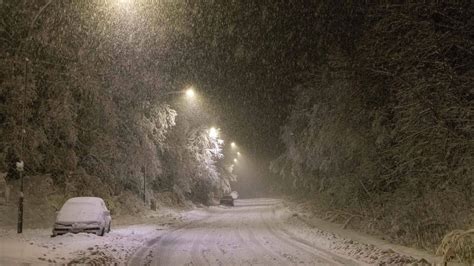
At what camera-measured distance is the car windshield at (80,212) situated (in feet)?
67.3

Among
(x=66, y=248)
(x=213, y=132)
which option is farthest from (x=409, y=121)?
(x=213, y=132)

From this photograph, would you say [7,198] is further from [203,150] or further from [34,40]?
[203,150]

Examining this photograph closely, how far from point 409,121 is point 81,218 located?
12287 millimetres

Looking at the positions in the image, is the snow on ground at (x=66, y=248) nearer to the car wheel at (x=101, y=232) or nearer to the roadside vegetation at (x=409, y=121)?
the car wheel at (x=101, y=232)

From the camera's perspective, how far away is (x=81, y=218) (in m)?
20.6

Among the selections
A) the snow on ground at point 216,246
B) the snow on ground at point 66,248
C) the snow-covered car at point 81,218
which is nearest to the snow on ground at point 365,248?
the snow on ground at point 216,246

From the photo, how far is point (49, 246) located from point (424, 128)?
11637mm

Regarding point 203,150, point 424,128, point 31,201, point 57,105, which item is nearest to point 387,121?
point 424,128

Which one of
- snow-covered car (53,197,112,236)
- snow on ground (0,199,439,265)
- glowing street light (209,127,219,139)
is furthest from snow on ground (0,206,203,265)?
glowing street light (209,127,219,139)

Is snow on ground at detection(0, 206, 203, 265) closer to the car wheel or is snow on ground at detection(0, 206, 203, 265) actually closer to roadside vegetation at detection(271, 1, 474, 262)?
the car wheel

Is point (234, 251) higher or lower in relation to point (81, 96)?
lower

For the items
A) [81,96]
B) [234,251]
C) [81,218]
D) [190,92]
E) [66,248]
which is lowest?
[234,251]

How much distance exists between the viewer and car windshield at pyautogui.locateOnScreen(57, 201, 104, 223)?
2050 centimetres

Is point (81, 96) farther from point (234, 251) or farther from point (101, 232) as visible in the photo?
point (234, 251)
